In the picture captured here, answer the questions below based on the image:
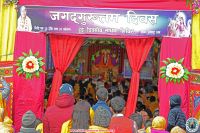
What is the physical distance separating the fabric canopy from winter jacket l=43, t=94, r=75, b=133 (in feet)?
10.8

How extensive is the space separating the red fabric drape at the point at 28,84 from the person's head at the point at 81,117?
10.8 feet

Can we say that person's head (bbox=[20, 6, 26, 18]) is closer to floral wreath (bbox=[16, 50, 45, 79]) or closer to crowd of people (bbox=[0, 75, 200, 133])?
floral wreath (bbox=[16, 50, 45, 79])

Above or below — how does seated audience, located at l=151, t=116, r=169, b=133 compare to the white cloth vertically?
below

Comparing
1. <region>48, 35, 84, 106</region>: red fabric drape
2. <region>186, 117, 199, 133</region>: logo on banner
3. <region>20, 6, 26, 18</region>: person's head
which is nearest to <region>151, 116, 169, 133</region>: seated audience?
<region>186, 117, 199, 133</region>: logo on banner

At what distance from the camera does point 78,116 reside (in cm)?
573

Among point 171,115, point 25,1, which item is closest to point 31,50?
point 25,1

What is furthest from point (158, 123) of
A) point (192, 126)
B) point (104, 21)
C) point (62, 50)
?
point (62, 50)

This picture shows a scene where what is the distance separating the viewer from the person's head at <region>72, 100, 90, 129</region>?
5711 mm

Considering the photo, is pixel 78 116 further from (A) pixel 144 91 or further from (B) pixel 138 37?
(A) pixel 144 91

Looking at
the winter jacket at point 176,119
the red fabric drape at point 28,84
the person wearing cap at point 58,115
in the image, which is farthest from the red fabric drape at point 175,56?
the person wearing cap at point 58,115

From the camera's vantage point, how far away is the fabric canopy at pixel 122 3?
28.8 feet

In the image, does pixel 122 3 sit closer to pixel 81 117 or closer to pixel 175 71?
pixel 175 71

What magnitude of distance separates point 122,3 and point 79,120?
381 cm

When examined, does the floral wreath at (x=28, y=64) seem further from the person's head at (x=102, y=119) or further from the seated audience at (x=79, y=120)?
the person's head at (x=102, y=119)
